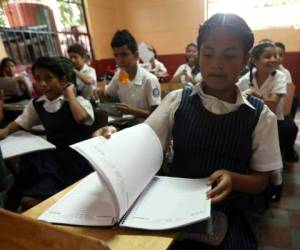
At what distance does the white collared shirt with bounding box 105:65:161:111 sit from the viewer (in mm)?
1890

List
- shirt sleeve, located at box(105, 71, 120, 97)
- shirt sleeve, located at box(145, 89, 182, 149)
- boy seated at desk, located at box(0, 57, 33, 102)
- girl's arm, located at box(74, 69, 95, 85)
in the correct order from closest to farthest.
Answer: shirt sleeve, located at box(145, 89, 182, 149)
shirt sleeve, located at box(105, 71, 120, 97)
boy seated at desk, located at box(0, 57, 33, 102)
girl's arm, located at box(74, 69, 95, 85)

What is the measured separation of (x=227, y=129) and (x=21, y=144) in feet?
3.64

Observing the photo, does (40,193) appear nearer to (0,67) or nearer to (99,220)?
(99,220)

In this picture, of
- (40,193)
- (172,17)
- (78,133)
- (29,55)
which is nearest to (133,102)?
(78,133)

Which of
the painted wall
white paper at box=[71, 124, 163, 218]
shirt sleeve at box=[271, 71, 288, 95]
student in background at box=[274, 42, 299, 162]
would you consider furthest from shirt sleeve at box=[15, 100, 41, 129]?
the painted wall

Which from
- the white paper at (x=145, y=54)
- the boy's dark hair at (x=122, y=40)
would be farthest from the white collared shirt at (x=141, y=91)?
the white paper at (x=145, y=54)

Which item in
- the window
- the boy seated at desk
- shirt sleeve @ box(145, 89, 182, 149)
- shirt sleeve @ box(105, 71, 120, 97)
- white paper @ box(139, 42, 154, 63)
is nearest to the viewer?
shirt sleeve @ box(145, 89, 182, 149)

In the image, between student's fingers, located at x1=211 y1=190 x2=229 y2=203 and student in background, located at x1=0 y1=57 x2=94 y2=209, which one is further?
student in background, located at x1=0 y1=57 x2=94 y2=209

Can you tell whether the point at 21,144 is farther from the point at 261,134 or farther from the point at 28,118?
the point at 261,134

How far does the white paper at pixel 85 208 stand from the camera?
2.12ft

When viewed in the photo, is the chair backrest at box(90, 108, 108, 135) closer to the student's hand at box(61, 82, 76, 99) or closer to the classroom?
the classroom

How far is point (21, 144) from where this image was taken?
1392mm

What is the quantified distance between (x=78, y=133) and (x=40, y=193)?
1.48ft

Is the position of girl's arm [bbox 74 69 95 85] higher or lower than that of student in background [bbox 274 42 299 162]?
higher
